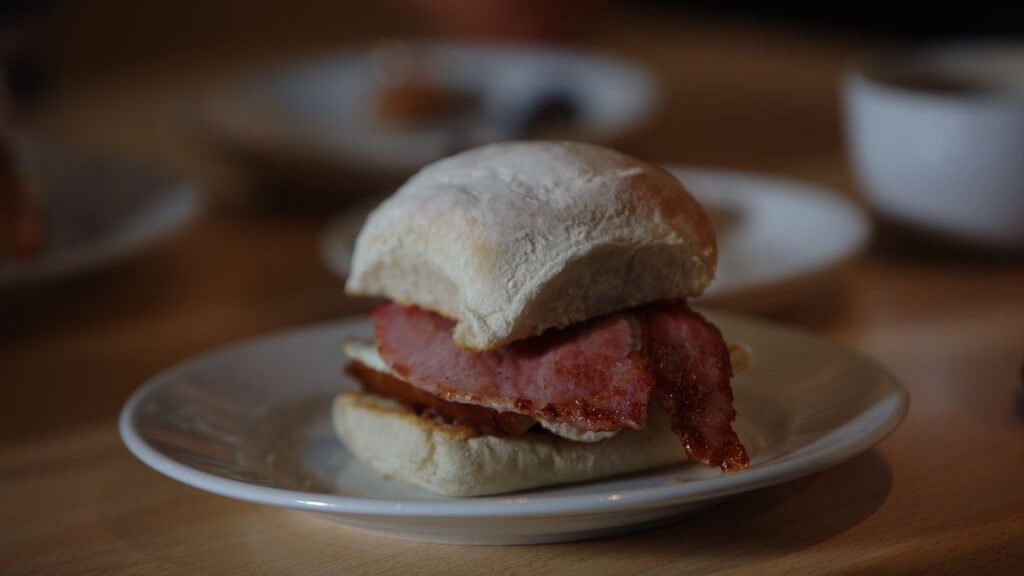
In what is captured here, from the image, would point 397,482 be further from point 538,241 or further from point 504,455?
point 538,241

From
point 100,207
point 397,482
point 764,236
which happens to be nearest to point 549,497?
point 397,482

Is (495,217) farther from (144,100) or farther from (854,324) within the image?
(144,100)

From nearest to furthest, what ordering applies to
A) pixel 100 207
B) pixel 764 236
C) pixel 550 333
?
pixel 550 333, pixel 764 236, pixel 100 207

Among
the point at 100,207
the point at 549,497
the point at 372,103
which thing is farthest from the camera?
the point at 372,103

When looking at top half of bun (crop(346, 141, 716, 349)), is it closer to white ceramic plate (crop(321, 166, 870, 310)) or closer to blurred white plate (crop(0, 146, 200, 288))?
white ceramic plate (crop(321, 166, 870, 310))

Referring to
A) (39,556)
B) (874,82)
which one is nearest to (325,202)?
A: (874,82)

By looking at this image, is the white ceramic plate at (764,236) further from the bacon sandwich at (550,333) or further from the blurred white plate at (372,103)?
the bacon sandwich at (550,333)

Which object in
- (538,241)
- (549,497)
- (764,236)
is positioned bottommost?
(764,236)
